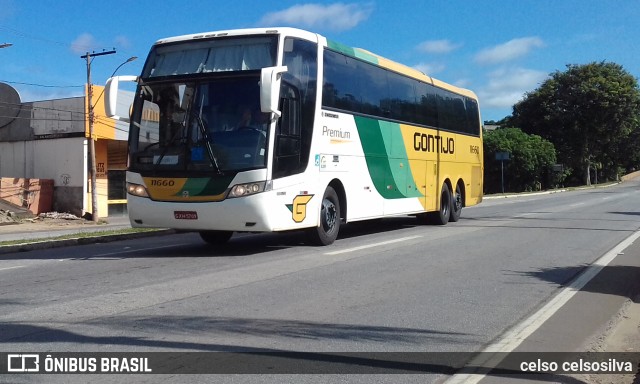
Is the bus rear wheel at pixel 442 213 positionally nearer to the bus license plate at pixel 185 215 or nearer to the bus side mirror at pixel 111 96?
the bus license plate at pixel 185 215

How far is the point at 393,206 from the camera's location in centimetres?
1541

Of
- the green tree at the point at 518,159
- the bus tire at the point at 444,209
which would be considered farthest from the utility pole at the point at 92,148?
the green tree at the point at 518,159

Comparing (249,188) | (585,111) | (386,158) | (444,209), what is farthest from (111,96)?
(585,111)

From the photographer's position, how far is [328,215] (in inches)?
501

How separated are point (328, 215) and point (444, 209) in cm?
717

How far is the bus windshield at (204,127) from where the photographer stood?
1073 cm

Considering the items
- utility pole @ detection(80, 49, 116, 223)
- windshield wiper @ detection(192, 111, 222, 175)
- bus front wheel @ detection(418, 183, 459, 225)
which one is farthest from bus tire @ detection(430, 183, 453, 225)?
utility pole @ detection(80, 49, 116, 223)

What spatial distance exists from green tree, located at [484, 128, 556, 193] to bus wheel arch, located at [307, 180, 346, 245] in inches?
1849

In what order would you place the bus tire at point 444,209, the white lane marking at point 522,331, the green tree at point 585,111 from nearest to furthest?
1. the white lane marking at point 522,331
2. the bus tire at point 444,209
3. the green tree at point 585,111

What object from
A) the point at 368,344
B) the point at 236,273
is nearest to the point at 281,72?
the point at 236,273

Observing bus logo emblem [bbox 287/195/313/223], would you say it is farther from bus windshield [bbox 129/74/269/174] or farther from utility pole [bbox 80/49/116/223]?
utility pole [bbox 80/49/116/223]

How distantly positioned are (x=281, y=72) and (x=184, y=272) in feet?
12.0

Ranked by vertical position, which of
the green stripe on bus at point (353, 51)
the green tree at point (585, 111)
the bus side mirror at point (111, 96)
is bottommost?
the bus side mirror at point (111, 96)

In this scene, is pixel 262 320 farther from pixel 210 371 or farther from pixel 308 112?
pixel 308 112
